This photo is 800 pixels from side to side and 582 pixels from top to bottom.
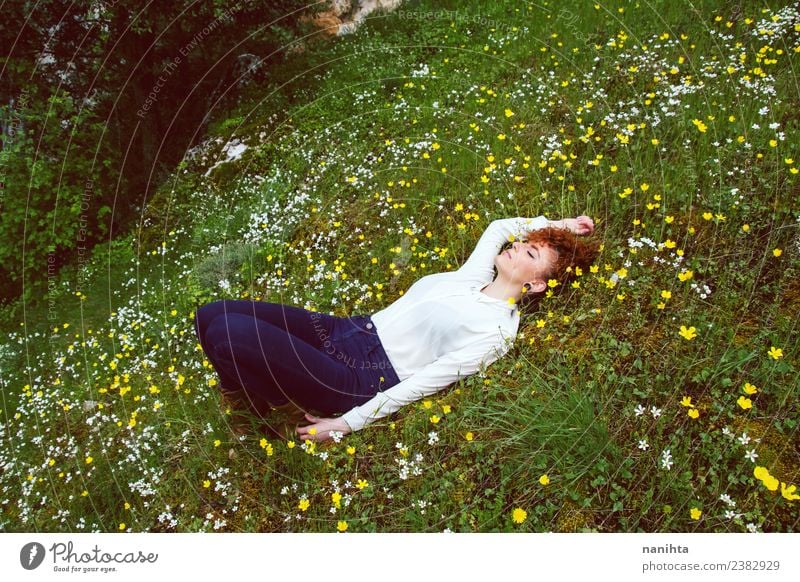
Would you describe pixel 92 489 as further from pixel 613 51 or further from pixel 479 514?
pixel 613 51

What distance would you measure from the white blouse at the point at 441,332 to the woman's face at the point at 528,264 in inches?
6.1

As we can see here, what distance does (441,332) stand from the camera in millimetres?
2754

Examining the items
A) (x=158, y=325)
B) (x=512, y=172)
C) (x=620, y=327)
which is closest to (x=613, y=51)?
(x=512, y=172)

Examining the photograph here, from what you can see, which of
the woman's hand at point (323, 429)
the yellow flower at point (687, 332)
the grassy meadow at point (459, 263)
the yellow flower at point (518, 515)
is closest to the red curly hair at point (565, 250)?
the grassy meadow at point (459, 263)

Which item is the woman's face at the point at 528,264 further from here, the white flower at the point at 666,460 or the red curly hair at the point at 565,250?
the white flower at the point at 666,460

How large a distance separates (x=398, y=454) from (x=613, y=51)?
12.2 ft

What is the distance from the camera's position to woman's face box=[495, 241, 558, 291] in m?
2.81

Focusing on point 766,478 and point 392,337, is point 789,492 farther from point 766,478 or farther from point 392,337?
point 392,337

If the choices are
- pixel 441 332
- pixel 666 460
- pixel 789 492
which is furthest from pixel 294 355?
pixel 789 492

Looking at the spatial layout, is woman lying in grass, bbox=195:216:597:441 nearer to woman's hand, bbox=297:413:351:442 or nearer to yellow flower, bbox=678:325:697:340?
woman's hand, bbox=297:413:351:442

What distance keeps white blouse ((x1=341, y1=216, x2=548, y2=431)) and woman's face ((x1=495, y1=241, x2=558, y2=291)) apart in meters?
0.16
